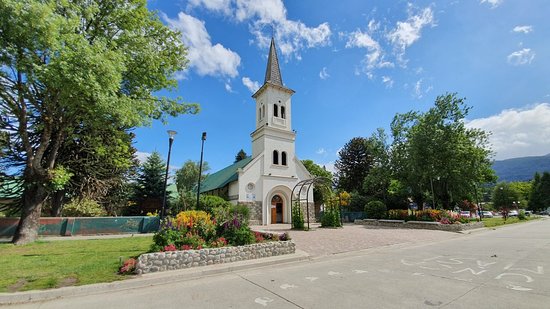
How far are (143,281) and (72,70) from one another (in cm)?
837

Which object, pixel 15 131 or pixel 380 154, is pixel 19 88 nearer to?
pixel 15 131

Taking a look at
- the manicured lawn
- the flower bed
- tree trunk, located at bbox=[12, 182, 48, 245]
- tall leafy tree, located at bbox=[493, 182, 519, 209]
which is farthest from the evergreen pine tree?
tall leafy tree, located at bbox=[493, 182, 519, 209]

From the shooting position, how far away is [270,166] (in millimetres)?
27734

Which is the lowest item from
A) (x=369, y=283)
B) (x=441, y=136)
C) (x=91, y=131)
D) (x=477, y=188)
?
(x=369, y=283)

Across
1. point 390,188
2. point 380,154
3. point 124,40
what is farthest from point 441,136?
point 124,40

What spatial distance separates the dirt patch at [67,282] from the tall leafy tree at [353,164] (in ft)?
126

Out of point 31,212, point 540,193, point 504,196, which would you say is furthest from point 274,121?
point 540,193

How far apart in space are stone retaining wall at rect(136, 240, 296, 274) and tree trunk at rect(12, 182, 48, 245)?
390 inches

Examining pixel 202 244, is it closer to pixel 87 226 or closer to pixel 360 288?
pixel 360 288

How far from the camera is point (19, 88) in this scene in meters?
11.6

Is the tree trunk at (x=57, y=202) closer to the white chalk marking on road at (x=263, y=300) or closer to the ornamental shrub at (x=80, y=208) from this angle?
the ornamental shrub at (x=80, y=208)

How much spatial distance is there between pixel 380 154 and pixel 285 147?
38.8 feet

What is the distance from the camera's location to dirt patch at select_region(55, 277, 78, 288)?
603cm

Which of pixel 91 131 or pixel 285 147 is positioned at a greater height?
pixel 285 147
